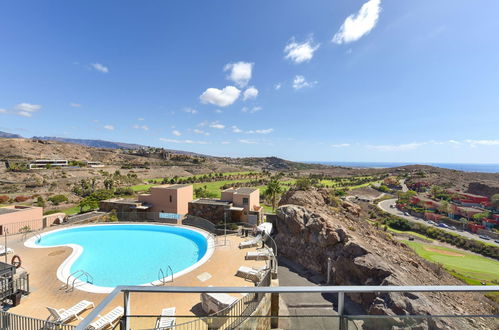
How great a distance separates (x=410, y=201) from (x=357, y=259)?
62.7 metres

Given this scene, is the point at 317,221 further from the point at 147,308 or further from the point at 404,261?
the point at 147,308

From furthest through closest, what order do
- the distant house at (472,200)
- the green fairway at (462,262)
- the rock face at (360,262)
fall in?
the distant house at (472,200)
the green fairway at (462,262)
the rock face at (360,262)

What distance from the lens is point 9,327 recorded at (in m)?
6.68

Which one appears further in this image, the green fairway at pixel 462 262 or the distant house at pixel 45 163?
the distant house at pixel 45 163

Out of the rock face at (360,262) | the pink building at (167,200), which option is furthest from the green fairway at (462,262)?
the pink building at (167,200)

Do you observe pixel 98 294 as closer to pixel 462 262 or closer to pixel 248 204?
pixel 248 204

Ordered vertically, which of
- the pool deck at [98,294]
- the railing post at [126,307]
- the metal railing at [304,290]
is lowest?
the pool deck at [98,294]

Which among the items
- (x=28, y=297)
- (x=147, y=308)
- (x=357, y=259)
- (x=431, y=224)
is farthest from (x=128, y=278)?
(x=431, y=224)

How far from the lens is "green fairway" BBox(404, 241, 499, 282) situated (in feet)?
91.1

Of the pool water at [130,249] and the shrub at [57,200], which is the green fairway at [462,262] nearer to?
the pool water at [130,249]

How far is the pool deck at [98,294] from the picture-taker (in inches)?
327

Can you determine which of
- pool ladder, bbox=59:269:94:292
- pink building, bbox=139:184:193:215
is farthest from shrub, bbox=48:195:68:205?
pool ladder, bbox=59:269:94:292

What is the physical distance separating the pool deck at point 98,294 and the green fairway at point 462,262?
31278 mm

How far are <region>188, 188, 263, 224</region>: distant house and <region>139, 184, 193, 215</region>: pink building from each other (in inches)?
43.9
